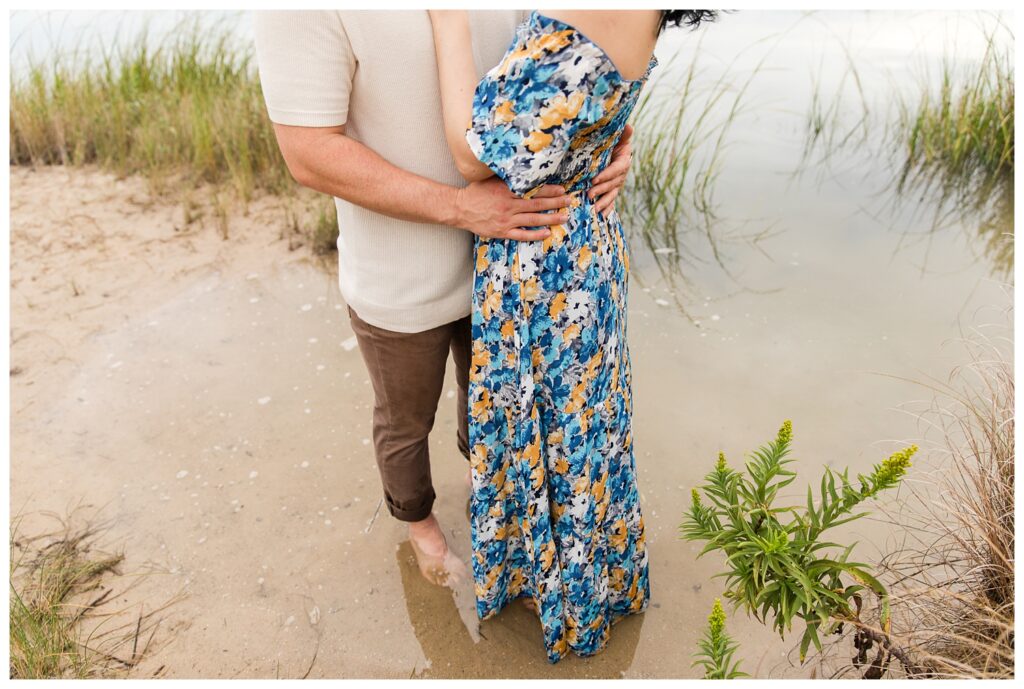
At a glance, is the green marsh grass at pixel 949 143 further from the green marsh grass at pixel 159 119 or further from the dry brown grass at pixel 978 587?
the green marsh grass at pixel 159 119

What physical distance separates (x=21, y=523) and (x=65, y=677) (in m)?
0.78

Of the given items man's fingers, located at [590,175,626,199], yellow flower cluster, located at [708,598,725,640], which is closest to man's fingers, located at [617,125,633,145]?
man's fingers, located at [590,175,626,199]

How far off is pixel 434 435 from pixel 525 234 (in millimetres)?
1521

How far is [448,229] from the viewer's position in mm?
1627

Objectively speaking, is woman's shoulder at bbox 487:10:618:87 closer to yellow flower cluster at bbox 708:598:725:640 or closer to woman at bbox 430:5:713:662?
woman at bbox 430:5:713:662

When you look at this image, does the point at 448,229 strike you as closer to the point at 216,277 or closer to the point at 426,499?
the point at 426,499

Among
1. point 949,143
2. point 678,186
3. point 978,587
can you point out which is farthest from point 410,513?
point 949,143

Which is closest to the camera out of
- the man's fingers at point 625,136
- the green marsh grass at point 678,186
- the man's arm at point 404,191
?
the man's arm at point 404,191

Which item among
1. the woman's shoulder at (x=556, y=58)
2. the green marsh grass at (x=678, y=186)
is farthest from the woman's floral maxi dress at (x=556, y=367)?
the green marsh grass at (x=678, y=186)

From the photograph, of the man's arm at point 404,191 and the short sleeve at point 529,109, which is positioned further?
the man's arm at point 404,191

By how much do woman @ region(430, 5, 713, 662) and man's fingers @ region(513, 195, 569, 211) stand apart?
38 millimetres

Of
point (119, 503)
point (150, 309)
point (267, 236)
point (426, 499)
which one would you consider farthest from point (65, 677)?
point (267, 236)

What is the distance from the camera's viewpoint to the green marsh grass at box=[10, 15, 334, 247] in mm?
4719

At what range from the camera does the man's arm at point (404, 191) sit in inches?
57.7
